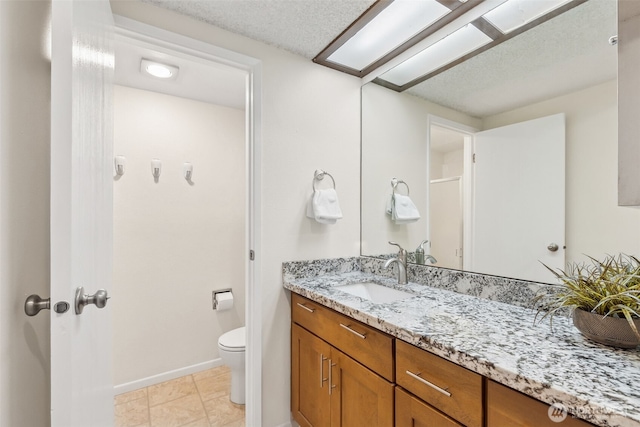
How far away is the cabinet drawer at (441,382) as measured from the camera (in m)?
0.75

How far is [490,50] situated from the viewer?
137cm

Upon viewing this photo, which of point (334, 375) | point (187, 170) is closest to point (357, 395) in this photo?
point (334, 375)

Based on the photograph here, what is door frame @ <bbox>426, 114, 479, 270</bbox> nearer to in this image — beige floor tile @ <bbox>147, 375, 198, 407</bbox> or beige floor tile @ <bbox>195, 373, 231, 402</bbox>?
beige floor tile @ <bbox>195, 373, 231, 402</bbox>

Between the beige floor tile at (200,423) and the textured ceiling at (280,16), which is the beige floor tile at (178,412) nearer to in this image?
the beige floor tile at (200,423)

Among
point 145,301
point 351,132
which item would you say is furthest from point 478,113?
point 145,301

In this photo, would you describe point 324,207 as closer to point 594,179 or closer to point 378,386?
point 378,386

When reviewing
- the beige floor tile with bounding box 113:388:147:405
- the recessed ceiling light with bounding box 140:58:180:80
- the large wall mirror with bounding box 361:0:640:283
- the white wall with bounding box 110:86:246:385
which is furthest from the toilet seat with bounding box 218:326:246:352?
the recessed ceiling light with bounding box 140:58:180:80

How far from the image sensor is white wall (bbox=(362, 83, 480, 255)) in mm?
1746

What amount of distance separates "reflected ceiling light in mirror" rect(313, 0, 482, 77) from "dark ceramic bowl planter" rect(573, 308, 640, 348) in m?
1.36

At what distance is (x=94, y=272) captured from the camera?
0.95 metres

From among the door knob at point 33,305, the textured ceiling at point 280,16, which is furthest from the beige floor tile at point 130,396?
the textured ceiling at point 280,16

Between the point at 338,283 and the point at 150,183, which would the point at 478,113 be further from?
the point at 150,183

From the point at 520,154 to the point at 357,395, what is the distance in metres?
1.23

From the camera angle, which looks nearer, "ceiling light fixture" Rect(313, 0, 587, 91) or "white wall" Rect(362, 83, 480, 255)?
"ceiling light fixture" Rect(313, 0, 587, 91)
